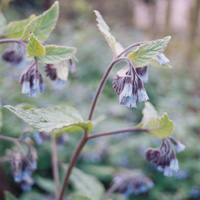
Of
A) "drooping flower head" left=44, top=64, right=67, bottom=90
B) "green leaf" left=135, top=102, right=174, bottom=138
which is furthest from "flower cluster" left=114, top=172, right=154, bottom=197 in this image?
"drooping flower head" left=44, top=64, right=67, bottom=90

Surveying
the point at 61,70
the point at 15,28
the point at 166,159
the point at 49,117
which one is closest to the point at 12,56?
the point at 15,28

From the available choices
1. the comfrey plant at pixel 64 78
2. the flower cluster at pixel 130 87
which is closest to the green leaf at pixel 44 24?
the comfrey plant at pixel 64 78

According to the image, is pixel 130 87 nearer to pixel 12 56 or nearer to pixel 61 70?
pixel 61 70

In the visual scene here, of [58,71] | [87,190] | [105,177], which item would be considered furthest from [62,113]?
[105,177]

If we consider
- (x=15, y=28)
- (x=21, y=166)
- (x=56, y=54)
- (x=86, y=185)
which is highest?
(x=15, y=28)

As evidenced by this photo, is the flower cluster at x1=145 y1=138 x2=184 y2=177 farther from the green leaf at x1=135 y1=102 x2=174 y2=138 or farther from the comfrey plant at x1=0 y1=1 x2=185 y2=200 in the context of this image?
the green leaf at x1=135 y1=102 x2=174 y2=138

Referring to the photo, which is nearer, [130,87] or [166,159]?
[130,87]

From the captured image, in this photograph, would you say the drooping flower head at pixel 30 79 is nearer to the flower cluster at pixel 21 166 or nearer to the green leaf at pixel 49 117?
the green leaf at pixel 49 117

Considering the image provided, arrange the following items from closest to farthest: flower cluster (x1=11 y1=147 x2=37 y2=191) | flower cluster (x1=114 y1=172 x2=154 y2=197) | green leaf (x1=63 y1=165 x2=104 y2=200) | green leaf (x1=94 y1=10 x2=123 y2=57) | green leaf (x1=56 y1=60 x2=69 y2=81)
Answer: green leaf (x1=94 y1=10 x2=123 y2=57) < green leaf (x1=56 y1=60 x2=69 y2=81) < flower cluster (x1=11 y1=147 x2=37 y2=191) < green leaf (x1=63 y1=165 x2=104 y2=200) < flower cluster (x1=114 y1=172 x2=154 y2=197)
